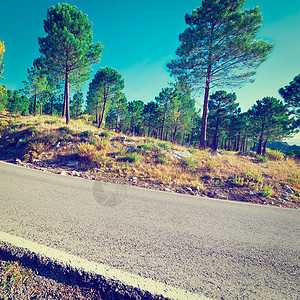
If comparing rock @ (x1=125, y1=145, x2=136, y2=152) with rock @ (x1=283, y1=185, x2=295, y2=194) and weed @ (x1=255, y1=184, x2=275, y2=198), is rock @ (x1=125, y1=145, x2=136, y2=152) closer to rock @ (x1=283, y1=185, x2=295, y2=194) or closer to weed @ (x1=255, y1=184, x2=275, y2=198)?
weed @ (x1=255, y1=184, x2=275, y2=198)

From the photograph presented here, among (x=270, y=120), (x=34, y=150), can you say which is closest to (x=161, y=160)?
(x=34, y=150)

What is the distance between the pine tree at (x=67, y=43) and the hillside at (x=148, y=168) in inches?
234

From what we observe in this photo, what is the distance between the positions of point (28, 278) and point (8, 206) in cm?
181

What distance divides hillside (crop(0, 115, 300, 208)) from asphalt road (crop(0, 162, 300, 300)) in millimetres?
1724

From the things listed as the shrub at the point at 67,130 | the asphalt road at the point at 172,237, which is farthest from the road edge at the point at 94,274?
the shrub at the point at 67,130

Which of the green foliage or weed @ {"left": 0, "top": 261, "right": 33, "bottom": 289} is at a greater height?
the green foliage

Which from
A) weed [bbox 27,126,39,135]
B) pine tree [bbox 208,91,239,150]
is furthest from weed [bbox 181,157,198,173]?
pine tree [bbox 208,91,239,150]

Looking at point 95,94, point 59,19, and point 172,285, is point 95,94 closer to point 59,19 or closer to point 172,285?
point 59,19

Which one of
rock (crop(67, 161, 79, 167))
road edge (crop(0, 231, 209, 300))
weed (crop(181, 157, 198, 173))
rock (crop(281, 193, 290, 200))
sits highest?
weed (crop(181, 157, 198, 173))

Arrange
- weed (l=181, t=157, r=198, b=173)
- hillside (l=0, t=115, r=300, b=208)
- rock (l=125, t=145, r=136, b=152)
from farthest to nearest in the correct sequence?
rock (l=125, t=145, r=136, b=152)
weed (l=181, t=157, r=198, b=173)
hillside (l=0, t=115, r=300, b=208)

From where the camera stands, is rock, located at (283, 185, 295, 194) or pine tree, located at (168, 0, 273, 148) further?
pine tree, located at (168, 0, 273, 148)

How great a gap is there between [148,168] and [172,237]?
435 cm

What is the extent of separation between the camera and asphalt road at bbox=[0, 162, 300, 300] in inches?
56.2

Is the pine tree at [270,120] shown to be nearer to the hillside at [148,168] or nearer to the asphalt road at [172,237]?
the hillside at [148,168]
